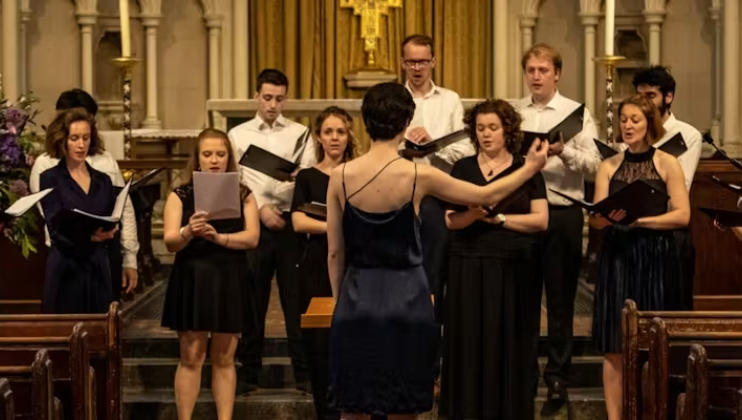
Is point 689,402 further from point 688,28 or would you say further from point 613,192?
point 688,28

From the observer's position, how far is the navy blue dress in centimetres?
608

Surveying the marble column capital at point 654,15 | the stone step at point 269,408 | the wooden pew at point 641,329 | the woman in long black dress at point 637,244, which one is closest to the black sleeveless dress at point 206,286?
the stone step at point 269,408

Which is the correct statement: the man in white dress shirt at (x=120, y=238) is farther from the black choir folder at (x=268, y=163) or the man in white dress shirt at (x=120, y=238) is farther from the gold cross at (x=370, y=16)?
the gold cross at (x=370, y=16)

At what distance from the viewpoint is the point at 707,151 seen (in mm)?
11000

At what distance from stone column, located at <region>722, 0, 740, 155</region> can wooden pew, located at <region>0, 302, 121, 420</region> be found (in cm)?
667

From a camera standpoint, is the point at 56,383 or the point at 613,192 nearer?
the point at 56,383

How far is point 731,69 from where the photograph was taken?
10820 millimetres

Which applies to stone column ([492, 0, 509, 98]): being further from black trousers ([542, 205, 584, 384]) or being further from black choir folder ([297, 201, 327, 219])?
black choir folder ([297, 201, 327, 219])

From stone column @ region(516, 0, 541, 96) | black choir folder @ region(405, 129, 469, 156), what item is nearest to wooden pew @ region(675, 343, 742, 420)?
black choir folder @ region(405, 129, 469, 156)

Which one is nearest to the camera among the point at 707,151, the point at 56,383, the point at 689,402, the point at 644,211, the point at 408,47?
the point at 689,402

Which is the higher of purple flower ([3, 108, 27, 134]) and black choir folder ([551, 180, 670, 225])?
purple flower ([3, 108, 27, 134])

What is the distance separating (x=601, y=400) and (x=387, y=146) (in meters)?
2.55

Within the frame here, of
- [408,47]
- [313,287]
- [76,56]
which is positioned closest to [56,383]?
[313,287]

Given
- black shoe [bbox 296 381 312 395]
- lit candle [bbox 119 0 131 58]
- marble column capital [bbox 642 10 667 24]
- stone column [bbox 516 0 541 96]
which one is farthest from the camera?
stone column [bbox 516 0 541 96]
